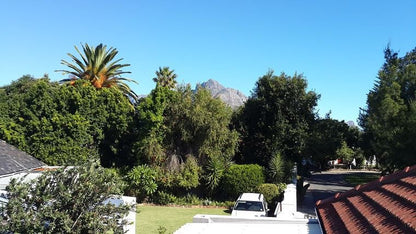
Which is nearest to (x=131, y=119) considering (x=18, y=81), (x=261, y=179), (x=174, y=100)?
(x=174, y=100)

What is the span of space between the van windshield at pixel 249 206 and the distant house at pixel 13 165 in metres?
9.00

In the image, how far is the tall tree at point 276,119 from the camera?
2562 centimetres

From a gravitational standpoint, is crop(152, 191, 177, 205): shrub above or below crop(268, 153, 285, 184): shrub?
below

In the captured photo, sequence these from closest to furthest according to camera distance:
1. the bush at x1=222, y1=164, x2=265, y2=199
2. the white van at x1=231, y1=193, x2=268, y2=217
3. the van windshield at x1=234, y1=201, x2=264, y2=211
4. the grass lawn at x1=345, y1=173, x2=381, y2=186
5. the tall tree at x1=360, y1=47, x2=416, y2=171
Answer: the white van at x1=231, y1=193, x2=268, y2=217, the van windshield at x1=234, y1=201, x2=264, y2=211, the tall tree at x1=360, y1=47, x2=416, y2=171, the bush at x1=222, y1=164, x2=265, y2=199, the grass lawn at x1=345, y1=173, x2=381, y2=186

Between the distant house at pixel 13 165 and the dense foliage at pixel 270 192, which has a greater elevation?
the distant house at pixel 13 165

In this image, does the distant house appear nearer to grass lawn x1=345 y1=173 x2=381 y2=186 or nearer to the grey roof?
the grey roof

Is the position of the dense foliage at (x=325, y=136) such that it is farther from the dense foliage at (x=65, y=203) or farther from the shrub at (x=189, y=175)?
the dense foliage at (x=65, y=203)

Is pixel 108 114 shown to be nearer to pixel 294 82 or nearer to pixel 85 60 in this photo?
pixel 85 60

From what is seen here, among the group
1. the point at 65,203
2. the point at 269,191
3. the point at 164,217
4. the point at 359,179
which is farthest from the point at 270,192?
the point at 359,179

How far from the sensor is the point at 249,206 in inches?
664

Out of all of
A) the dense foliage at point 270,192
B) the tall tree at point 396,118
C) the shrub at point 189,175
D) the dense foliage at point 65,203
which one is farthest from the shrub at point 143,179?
the dense foliage at point 65,203

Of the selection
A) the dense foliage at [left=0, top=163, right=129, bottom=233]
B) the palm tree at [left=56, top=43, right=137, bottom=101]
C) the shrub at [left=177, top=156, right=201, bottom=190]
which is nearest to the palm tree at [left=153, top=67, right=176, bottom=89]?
the palm tree at [left=56, top=43, right=137, bottom=101]

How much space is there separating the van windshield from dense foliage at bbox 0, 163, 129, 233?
426 inches

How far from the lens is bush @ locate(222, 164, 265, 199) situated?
72.4 feet
